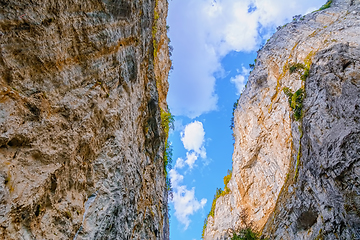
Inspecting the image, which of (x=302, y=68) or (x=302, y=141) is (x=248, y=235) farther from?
(x=302, y=68)

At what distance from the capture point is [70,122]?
4953 millimetres

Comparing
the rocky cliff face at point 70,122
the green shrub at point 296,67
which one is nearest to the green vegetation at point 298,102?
the green shrub at point 296,67

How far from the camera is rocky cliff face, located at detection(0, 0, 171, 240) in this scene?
359 cm

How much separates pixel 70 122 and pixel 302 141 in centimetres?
1247

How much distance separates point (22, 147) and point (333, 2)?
133 ft

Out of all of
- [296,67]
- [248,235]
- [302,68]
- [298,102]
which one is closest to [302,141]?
[298,102]

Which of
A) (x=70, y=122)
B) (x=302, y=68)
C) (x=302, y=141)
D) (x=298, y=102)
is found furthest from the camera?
(x=302, y=68)

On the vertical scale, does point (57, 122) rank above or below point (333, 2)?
below

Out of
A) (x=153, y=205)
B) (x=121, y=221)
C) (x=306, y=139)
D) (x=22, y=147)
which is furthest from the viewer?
(x=306, y=139)

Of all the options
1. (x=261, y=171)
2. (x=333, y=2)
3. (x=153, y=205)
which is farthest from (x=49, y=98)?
(x=333, y=2)

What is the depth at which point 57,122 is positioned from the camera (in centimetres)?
456

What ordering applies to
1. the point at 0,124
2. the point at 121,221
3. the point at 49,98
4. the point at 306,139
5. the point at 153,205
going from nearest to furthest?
1. the point at 0,124
2. the point at 49,98
3. the point at 121,221
4. the point at 153,205
5. the point at 306,139

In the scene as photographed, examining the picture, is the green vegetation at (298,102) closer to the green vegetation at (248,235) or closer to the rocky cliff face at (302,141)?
the rocky cliff face at (302,141)

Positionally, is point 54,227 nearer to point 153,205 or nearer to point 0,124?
point 0,124
